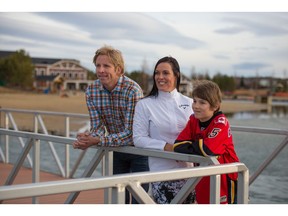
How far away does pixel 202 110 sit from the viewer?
2.42 m

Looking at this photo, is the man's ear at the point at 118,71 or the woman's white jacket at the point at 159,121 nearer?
the woman's white jacket at the point at 159,121

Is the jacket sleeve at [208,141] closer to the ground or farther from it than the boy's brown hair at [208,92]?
closer to the ground

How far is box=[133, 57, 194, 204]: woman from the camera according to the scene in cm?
254

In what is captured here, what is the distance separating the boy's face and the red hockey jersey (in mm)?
29

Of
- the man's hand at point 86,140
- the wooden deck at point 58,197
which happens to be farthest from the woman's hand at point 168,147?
the wooden deck at point 58,197

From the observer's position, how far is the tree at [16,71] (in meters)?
46.8

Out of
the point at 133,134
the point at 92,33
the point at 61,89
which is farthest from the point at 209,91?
the point at 61,89

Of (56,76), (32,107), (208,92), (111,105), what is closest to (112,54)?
(111,105)

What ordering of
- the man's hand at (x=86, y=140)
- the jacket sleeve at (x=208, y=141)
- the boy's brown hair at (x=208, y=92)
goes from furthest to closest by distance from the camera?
the man's hand at (x=86, y=140), the boy's brown hair at (x=208, y=92), the jacket sleeve at (x=208, y=141)

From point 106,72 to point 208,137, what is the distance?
28.4 inches

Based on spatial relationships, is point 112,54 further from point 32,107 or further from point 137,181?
point 32,107

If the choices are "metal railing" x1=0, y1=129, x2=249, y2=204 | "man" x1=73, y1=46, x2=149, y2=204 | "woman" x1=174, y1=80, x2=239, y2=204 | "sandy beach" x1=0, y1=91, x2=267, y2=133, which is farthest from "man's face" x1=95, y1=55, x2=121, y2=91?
"sandy beach" x1=0, y1=91, x2=267, y2=133

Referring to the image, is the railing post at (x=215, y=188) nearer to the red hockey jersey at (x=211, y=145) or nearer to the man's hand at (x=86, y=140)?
the red hockey jersey at (x=211, y=145)

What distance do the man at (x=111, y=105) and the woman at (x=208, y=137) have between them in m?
0.40
